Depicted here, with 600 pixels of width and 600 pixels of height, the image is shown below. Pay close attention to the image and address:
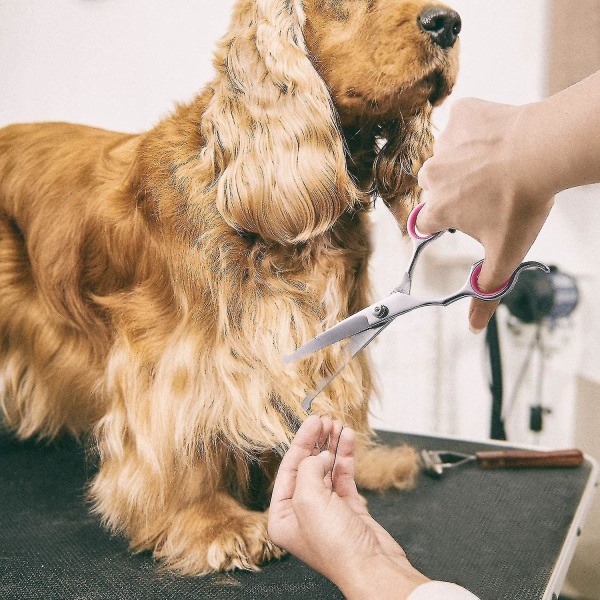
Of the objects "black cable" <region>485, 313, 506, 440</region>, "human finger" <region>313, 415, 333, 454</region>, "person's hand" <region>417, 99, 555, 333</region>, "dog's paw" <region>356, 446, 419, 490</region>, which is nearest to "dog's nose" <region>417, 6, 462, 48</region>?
"person's hand" <region>417, 99, 555, 333</region>

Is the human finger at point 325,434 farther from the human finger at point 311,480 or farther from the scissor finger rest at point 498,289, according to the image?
the scissor finger rest at point 498,289

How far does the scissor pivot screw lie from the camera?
0.81 metres

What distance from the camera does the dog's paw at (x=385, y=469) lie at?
1.29 meters

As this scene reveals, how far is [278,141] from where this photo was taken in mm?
958

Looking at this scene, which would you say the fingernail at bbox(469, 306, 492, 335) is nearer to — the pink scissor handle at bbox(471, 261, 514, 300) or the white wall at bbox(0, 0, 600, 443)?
the pink scissor handle at bbox(471, 261, 514, 300)

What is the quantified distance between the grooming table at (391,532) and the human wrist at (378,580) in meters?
0.20

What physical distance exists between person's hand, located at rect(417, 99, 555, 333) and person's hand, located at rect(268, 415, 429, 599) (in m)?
0.29

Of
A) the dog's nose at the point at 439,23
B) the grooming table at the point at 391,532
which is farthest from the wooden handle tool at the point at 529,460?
the dog's nose at the point at 439,23

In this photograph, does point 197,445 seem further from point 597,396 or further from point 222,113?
point 597,396

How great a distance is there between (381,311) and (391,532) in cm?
46

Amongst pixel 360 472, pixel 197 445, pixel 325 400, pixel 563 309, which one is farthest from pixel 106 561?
pixel 563 309

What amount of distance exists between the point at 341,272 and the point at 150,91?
105cm

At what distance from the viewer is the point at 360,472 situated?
1.31 meters

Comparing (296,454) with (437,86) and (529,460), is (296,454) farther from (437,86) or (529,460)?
(529,460)
